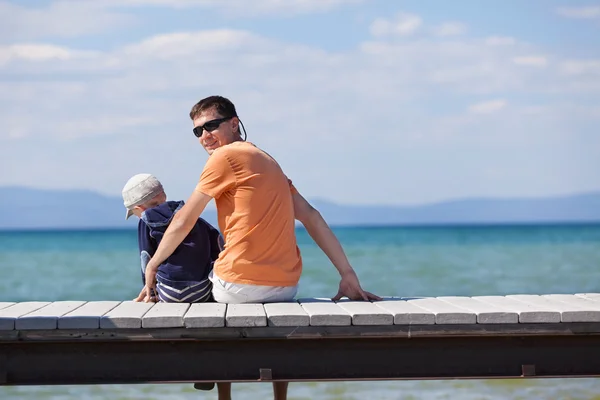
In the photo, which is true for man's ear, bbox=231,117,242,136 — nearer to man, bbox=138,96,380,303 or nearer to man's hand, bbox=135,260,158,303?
man, bbox=138,96,380,303

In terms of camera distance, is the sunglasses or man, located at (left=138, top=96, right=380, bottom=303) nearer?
man, located at (left=138, top=96, right=380, bottom=303)

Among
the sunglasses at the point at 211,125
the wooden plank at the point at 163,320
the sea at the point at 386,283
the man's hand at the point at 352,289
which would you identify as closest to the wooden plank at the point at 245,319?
the wooden plank at the point at 163,320

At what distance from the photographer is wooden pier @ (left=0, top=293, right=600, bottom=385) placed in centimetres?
449

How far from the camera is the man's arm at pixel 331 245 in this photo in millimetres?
5281

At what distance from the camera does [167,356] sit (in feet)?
15.1

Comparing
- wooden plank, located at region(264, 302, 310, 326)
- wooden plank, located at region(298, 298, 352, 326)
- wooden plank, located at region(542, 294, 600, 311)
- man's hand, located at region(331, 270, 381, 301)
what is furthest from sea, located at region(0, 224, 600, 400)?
wooden plank, located at region(264, 302, 310, 326)

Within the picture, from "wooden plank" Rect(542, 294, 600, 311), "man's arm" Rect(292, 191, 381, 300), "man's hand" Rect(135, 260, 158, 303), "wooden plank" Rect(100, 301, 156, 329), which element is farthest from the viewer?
"man's arm" Rect(292, 191, 381, 300)

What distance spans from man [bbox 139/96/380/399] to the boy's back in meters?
0.09

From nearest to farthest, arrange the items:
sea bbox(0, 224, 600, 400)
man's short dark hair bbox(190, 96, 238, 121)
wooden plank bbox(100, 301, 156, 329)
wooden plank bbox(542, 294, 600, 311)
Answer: wooden plank bbox(100, 301, 156, 329) < wooden plank bbox(542, 294, 600, 311) < man's short dark hair bbox(190, 96, 238, 121) < sea bbox(0, 224, 600, 400)

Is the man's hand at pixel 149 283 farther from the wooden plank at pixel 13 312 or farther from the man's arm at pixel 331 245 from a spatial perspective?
the man's arm at pixel 331 245

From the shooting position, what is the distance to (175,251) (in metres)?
5.14

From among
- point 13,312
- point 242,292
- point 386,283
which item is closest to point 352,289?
point 242,292

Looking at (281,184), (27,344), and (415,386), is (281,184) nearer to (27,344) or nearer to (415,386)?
(27,344)

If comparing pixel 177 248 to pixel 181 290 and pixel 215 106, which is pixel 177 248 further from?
pixel 215 106
